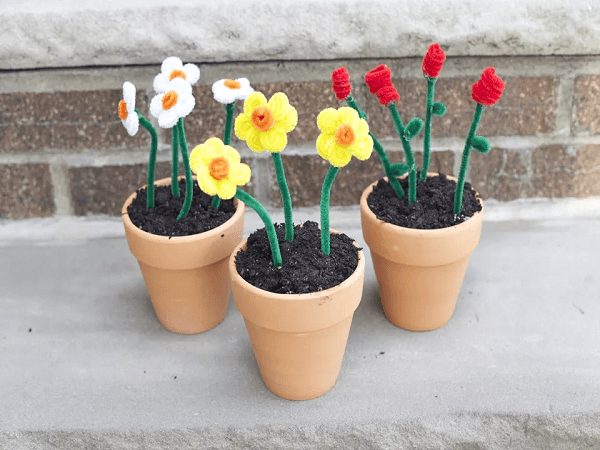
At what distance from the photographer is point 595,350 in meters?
0.65

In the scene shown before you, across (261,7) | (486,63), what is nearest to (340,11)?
(261,7)

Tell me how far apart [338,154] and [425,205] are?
0.61 ft

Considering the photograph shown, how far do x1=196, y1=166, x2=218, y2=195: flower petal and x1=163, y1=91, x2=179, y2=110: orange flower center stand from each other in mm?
96

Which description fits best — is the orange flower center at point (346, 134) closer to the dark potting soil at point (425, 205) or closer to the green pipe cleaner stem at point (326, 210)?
the green pipe cleaner stem at point (326, 210)

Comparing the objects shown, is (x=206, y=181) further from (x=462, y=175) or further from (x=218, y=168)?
(x=462, y=175)

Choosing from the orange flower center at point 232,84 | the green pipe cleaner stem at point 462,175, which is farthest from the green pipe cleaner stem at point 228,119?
the green pipe cleaner stem at point 462,175

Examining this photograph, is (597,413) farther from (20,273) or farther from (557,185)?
(20,273)

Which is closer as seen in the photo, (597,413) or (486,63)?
(597,413)

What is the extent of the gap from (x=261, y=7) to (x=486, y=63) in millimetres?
291

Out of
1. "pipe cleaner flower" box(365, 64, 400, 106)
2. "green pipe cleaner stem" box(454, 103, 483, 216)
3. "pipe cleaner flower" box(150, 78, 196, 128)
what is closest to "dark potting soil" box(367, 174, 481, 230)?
"green pipe cleaner stem" box(454, 103, 483, 216)

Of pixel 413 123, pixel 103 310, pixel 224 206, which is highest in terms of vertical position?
pixel 413 123

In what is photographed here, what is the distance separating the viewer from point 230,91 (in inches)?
23.8

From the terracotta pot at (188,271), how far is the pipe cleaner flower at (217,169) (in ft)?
0.45

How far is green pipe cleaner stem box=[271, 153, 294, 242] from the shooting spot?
0.56 metres
